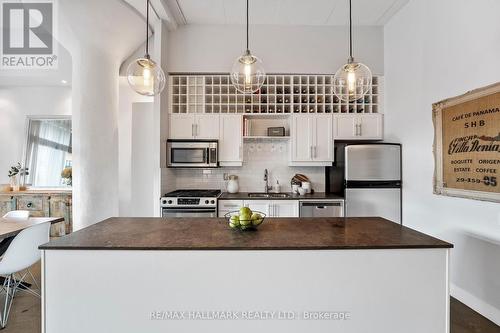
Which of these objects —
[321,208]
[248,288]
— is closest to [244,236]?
[248,288]

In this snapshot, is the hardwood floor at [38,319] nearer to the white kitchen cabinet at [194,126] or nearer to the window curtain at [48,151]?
the white kitchen cabinet at [194,126]

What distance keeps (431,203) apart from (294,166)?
6.11 feet

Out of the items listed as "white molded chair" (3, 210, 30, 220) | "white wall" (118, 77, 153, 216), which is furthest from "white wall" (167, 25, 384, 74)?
"white molded chair" (3, 210, 30, 220)

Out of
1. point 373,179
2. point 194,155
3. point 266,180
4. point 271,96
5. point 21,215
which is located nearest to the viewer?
point 21,215

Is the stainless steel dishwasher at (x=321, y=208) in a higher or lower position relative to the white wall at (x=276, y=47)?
lower

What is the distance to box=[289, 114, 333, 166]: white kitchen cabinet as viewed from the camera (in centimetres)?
379

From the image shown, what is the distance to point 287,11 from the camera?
353 cm

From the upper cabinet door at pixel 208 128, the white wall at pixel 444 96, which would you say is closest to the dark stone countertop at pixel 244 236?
the white wall at pixel 444 96

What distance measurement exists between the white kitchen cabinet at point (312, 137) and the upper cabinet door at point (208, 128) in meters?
1.16

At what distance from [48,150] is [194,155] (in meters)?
3.48

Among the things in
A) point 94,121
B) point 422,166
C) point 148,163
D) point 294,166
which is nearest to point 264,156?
point 294,166

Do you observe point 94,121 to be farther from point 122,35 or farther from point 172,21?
point 172,21

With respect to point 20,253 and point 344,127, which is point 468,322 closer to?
point 344,127

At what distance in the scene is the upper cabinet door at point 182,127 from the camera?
3.80 metres
